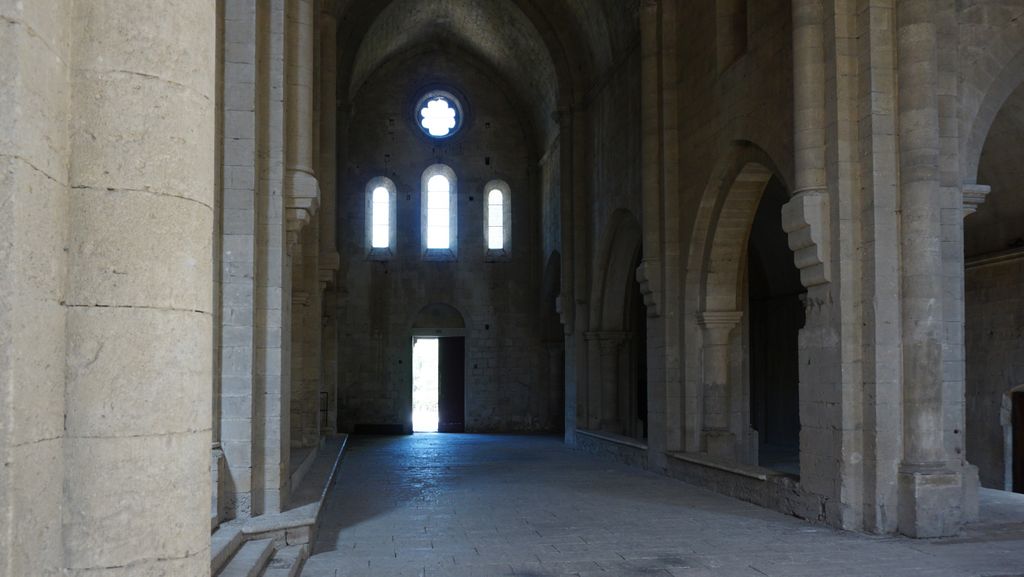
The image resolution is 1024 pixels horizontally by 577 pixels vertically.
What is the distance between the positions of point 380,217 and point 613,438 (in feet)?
39.6

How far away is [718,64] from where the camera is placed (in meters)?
13.4

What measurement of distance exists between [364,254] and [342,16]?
25.6 feet

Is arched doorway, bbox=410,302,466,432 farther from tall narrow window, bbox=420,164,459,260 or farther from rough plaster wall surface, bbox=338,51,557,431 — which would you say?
tall narrow window, bbox=420,164,459,260

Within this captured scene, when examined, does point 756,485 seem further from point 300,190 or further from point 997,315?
Answer: point 300,190

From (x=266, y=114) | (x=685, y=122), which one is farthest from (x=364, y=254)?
(x=266, y=114)

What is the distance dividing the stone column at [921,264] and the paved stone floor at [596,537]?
0.76 m

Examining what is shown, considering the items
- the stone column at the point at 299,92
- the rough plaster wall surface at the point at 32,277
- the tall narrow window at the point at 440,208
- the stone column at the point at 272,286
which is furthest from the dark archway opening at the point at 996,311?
the tall narrow window at the point at 440,208

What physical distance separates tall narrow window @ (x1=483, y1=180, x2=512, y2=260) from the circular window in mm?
2059

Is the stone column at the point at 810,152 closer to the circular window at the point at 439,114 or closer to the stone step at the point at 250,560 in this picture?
the stone step at the point at 250,560

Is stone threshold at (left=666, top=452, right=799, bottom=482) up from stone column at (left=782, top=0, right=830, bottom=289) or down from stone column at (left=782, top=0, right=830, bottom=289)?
down

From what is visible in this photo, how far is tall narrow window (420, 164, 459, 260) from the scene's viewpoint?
90.3 ft

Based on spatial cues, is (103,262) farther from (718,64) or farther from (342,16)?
(342,16)

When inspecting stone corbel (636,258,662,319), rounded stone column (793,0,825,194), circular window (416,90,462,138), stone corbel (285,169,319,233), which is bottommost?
stone corbel (636,258,662,319)

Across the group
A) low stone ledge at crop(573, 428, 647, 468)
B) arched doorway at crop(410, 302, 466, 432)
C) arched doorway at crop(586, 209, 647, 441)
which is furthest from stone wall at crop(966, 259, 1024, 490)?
arched doorway at crop(410, 302, 466, 432)
